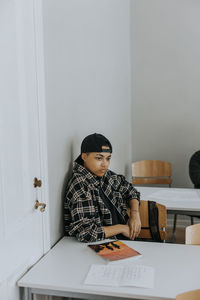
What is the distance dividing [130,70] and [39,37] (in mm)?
2592

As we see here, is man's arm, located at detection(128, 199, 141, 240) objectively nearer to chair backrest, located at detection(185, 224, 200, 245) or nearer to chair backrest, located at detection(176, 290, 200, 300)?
chair backrest, located at detection(185, 224, 200, 245)

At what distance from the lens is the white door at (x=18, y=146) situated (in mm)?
1425

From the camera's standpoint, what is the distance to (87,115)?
8.30 ft

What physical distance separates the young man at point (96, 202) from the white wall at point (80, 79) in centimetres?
9

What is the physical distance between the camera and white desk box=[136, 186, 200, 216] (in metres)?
2.51

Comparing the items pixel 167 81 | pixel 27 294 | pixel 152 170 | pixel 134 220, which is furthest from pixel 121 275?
pixel 167 81

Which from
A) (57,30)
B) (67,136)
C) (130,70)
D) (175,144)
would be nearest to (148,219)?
(67,136)

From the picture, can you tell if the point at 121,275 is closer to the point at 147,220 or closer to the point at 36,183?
the point at 36,183

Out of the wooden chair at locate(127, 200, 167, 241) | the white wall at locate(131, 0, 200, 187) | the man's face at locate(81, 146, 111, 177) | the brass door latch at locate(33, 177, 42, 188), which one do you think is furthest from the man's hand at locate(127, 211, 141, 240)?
the white wall at locate(131, 0, 200, 187)

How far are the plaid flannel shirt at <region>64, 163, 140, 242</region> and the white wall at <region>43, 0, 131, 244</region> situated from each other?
66 mm

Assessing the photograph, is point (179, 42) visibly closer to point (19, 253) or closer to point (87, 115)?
point (87, 115)

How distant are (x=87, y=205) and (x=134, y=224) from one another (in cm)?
38

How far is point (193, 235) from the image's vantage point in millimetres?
1878

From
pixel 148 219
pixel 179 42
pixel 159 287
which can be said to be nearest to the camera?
pixel 159 287
